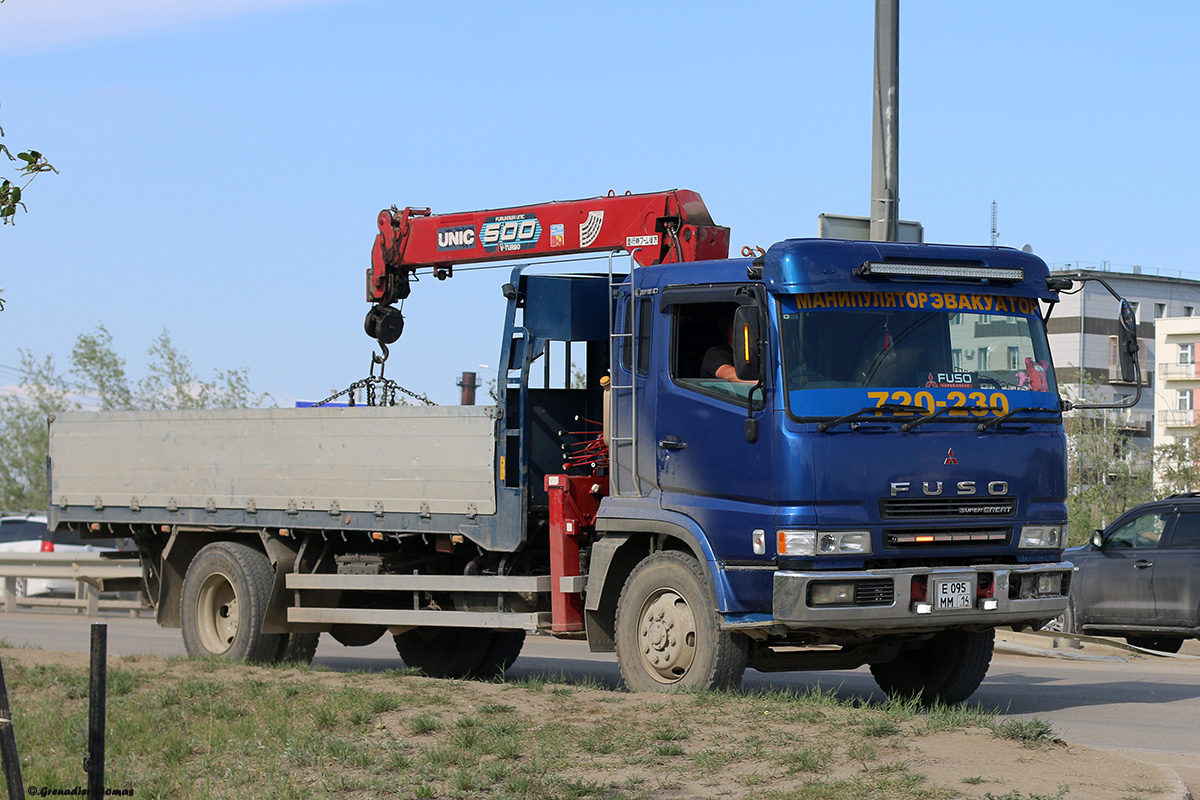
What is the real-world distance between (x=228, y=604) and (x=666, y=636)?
19.2 ft

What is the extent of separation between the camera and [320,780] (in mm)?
7938

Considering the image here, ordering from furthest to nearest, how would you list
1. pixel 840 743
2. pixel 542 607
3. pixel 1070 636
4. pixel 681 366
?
pixel 1070 636, pixel 542 607, pixel 681 366, pixel 840 743

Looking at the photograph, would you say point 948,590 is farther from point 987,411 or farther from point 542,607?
point 542,607

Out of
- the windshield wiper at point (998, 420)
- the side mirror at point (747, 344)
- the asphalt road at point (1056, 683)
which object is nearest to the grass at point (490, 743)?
the asphalt road at point (1056, 683)

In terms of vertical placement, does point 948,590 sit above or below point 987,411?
below

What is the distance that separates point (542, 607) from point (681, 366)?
8.21 ft

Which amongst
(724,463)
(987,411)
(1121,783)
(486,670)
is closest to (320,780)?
(724,463)

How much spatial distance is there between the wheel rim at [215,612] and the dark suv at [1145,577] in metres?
9.31

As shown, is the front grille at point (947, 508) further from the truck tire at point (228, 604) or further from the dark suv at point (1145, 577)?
the dark suv at point (1145, 577)

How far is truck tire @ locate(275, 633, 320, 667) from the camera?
14388 millimetres

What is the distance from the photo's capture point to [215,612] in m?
14.7

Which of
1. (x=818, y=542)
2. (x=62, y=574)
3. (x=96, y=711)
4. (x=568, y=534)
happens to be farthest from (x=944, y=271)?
(x=62, y=574)

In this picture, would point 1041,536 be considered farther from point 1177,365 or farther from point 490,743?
point 1177,365

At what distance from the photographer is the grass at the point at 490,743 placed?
7.57 meters
